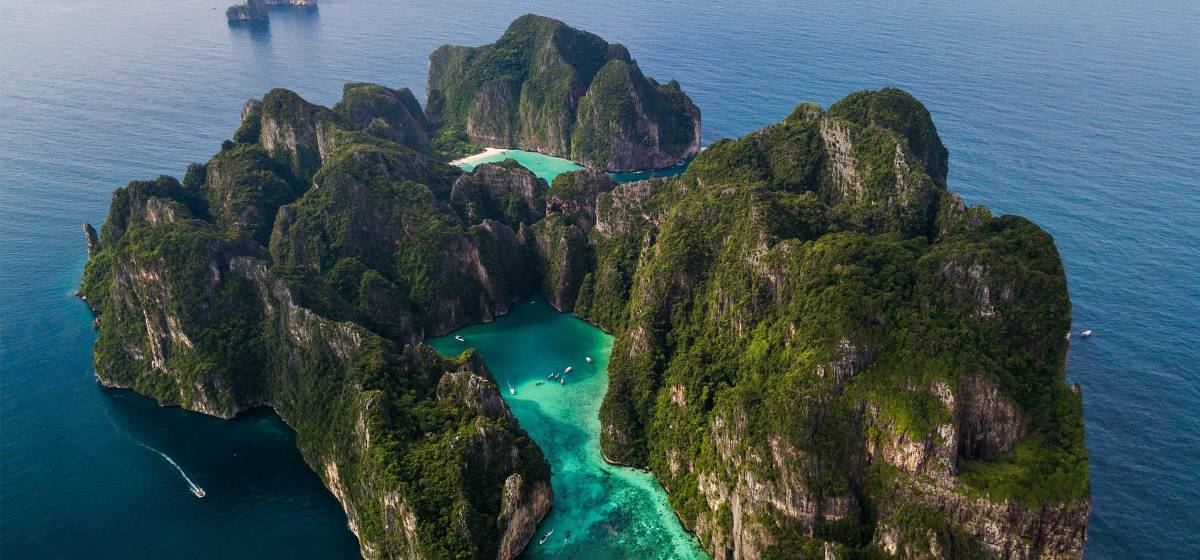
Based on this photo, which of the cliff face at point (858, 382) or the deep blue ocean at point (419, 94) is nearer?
the cliff face at point (858, 382)

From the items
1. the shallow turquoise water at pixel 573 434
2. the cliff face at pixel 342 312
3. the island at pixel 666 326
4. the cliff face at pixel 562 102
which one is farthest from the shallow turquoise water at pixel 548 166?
the shallow turquoise water at pixel 573 434

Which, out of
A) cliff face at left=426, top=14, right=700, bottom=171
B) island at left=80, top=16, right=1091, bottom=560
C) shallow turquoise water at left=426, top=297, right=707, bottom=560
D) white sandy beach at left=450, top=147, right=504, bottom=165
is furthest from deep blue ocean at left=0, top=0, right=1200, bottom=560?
white sandy beach at left=450, top=147, right=504, bottom=165

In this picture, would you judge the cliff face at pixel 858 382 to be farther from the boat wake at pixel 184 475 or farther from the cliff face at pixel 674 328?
the boat wake at pixel 184 475

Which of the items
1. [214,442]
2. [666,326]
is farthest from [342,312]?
[666,326]

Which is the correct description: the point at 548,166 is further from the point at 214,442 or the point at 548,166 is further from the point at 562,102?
the point at 214,442

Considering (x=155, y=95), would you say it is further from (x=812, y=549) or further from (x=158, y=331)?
(x=812, y=549)

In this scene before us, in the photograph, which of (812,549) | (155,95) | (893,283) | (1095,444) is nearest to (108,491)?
(812,549)
